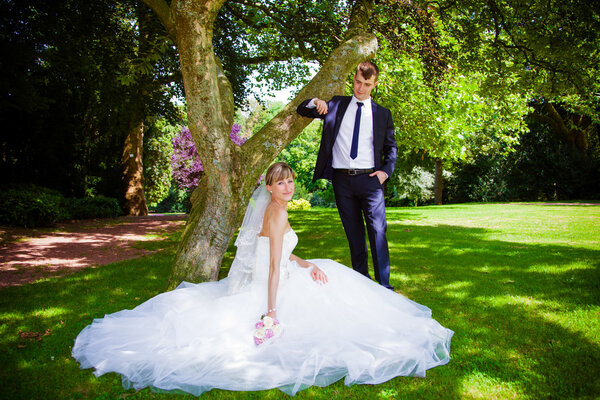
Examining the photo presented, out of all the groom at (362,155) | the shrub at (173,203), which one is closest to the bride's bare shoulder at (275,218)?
the groom at (362,155)

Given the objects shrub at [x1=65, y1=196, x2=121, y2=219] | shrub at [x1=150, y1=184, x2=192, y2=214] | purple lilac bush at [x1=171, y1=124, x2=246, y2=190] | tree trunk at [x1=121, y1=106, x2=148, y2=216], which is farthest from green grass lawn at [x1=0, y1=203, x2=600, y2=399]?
shrub at [x1=150, y1=184, x2=192, y2=214]

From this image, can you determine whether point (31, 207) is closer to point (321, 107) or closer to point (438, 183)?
point (321, 107)

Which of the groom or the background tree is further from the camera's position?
the background tree

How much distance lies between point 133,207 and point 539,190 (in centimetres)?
2495

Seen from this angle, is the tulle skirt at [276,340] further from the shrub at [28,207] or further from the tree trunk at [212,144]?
the shrub at [28,207]

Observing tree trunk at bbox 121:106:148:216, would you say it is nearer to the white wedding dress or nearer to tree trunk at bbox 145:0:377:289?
tree trunk at bbox 145:0:377:289

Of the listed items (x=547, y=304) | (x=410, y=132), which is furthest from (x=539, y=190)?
(x=547, y=304)

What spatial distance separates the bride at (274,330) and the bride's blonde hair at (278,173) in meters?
0.01

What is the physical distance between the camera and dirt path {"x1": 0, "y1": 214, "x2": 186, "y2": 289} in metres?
6.52

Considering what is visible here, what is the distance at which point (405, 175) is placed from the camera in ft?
86.7

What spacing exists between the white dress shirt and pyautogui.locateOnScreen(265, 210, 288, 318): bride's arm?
1.43 meters

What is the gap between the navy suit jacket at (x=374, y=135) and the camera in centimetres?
425

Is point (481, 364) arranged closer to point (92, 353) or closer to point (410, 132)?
point (92, 353)

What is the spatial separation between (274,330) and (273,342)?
0.32 ft
